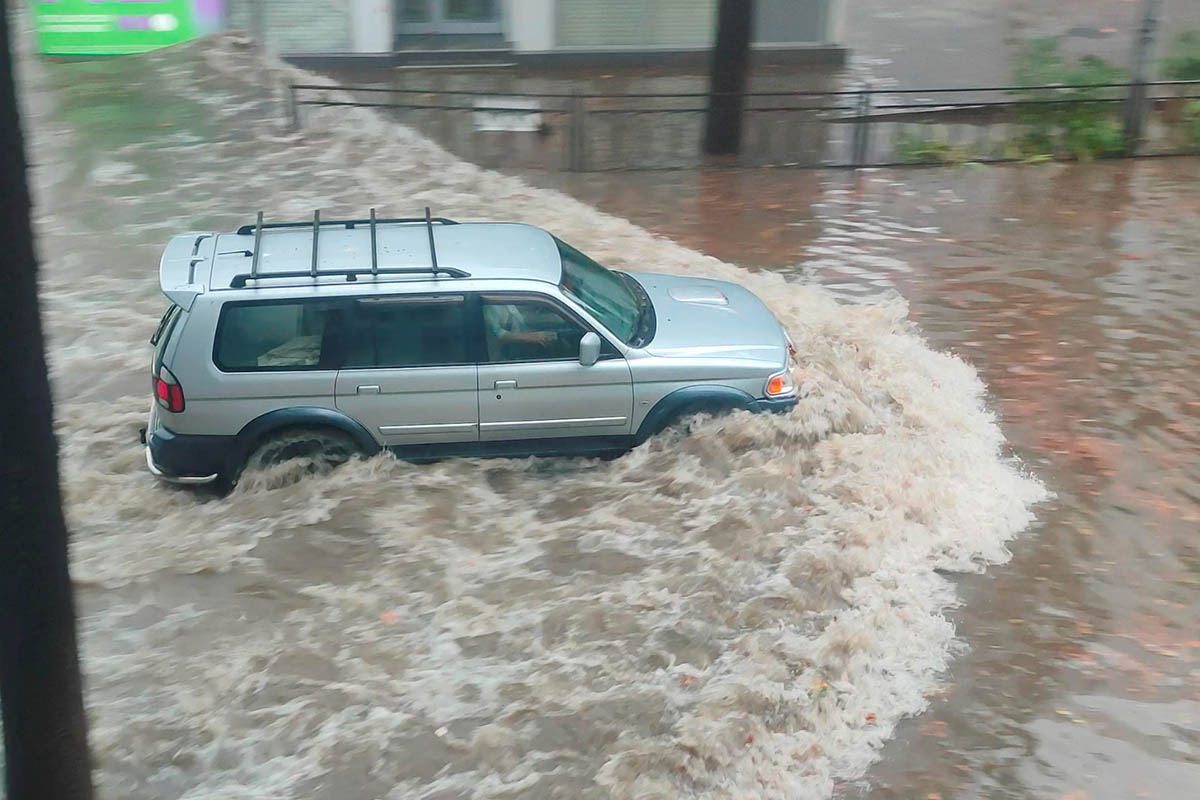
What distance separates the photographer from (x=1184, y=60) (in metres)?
17.8

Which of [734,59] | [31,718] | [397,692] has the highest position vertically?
[734,59]

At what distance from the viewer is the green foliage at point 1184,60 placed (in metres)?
Result: 17.7

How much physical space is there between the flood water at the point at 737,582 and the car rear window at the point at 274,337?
0.82 metres

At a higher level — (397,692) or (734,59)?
→ (734,59)

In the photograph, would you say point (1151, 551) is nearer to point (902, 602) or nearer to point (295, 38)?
point (902, 602)

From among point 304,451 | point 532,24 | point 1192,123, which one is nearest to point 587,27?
point 532,24

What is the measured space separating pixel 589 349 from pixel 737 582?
1.85 m

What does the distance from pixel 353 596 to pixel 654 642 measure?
191 cm

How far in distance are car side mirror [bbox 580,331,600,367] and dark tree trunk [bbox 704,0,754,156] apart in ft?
27.8

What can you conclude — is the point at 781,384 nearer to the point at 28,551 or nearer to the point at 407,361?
the point at 407,361

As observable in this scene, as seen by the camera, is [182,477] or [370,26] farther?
[370,26]

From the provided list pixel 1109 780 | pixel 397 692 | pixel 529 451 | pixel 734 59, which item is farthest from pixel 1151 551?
pixel 734 59

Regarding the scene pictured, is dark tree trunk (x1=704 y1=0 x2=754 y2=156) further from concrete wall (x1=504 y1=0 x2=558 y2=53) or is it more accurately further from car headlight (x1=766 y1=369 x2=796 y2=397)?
car headlight (x1=766 y1=369 x2=796 y2=397)

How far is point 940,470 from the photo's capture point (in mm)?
8352
